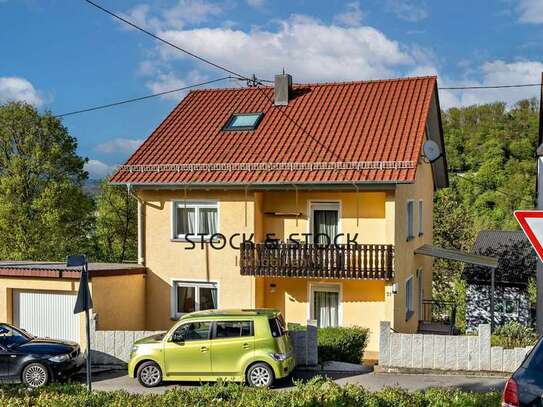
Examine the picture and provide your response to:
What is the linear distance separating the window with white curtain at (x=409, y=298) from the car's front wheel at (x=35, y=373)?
10.7 meters

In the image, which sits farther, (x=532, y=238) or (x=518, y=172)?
(x=518, y=172)

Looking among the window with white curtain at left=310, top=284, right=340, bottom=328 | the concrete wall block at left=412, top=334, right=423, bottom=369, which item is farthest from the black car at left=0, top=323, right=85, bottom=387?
the concrete wall block at left=412, top=334, right=423, bottom=369

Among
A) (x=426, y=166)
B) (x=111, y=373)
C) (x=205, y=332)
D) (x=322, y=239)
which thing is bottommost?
(x=111, y=373)

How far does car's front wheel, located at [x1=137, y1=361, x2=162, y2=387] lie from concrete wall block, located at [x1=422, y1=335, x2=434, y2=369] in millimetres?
5992

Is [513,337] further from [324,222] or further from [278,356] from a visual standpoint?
[324,222]

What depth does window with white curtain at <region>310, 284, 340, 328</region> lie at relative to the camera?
18797 mm

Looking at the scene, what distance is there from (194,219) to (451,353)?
8846 millimetres

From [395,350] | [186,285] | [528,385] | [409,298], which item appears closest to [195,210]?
[186,285]

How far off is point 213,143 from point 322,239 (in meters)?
4.92

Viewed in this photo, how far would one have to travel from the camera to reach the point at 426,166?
23609 millimetres

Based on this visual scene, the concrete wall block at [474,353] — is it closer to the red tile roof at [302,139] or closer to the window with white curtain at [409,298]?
the red tile roof at [302,139]

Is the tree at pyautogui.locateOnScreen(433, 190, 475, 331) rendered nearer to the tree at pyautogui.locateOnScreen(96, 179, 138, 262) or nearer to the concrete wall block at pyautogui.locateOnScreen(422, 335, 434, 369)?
the tree at pyautogui.locateOnScreen(96, 179, 138, 262)

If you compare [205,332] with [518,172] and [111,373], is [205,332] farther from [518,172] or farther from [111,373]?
[518,172]

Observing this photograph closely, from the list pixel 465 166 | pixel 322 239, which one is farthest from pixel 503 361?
pixel 465 166
